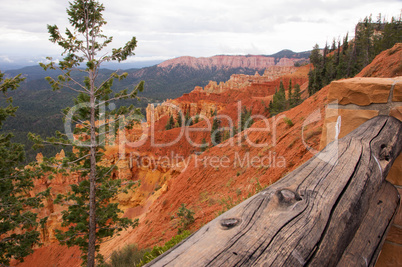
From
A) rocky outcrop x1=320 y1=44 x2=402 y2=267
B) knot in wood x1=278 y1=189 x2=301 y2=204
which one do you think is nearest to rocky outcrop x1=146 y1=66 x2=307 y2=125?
rocky outcrop x1=320 y1=44 x2=402 y2=267

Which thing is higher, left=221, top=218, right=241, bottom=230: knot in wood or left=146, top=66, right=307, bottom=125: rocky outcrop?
left=221, top=218, right=241, bottom=230: knot in wood

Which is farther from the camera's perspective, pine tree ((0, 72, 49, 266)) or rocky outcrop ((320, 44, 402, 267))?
pine tree ((0, 72, 49, 266))

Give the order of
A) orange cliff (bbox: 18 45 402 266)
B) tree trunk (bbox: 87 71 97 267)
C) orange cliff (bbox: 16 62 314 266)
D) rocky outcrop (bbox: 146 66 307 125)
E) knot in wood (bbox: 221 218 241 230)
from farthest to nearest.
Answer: rocky outcrop (bbox: 146 66 307 125) → tree trunk (bbox: 87 71 97 267) → orange cliff (bbox: 16 62 314 266) → orange cliff (bbox: 18 45 402 266) → knot in wood (bbox: 221 218 241 230)

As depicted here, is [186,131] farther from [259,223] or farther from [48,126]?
[48,126]

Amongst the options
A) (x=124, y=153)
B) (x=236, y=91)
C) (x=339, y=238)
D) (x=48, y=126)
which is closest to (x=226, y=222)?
(x=339, y=238)

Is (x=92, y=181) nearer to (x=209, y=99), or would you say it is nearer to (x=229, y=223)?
(x=229, y=223)

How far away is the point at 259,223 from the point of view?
0.87 meters

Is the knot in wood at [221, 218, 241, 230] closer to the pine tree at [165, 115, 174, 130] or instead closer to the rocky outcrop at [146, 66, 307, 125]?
the pine tree at [165, 115, 174, 130]

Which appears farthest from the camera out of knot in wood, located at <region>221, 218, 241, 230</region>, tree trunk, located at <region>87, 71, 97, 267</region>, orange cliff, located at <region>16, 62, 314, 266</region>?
tree trunk, located at <region>87, 71, 97, 267</region>

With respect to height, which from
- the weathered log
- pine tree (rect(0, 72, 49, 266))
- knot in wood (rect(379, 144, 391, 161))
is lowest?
pine tree (rect(0, 72, 49, 266))

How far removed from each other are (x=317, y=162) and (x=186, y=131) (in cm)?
3753

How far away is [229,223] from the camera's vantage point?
2.89 ft

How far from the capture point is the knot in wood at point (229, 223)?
34.4 inches

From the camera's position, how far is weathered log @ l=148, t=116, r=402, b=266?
752 mm
